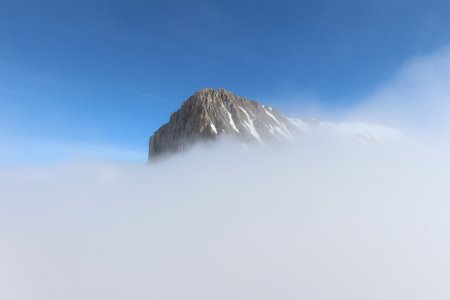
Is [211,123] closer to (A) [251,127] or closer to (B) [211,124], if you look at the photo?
(B) [211,124]

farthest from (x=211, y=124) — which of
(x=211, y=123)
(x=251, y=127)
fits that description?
(x=251, y=127)

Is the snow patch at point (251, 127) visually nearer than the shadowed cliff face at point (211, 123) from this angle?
No

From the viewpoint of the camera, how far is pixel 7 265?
33969 millimetres

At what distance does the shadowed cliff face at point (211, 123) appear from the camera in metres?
167

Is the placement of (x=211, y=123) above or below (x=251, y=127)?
below

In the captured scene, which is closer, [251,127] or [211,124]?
[211,124]

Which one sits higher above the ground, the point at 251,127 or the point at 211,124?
the point at 251,127

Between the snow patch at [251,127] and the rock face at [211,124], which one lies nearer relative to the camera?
the rock face at [211,124]

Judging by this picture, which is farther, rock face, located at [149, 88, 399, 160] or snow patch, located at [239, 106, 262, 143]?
snow patch, located at [239, 106, 262, 143]

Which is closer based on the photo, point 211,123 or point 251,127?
point 211,123

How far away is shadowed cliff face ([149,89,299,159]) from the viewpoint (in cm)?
16712

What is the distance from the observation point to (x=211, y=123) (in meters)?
168

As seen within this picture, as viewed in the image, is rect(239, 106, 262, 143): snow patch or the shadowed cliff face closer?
the shadowed cliff face

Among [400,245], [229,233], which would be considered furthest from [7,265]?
[400,245]
